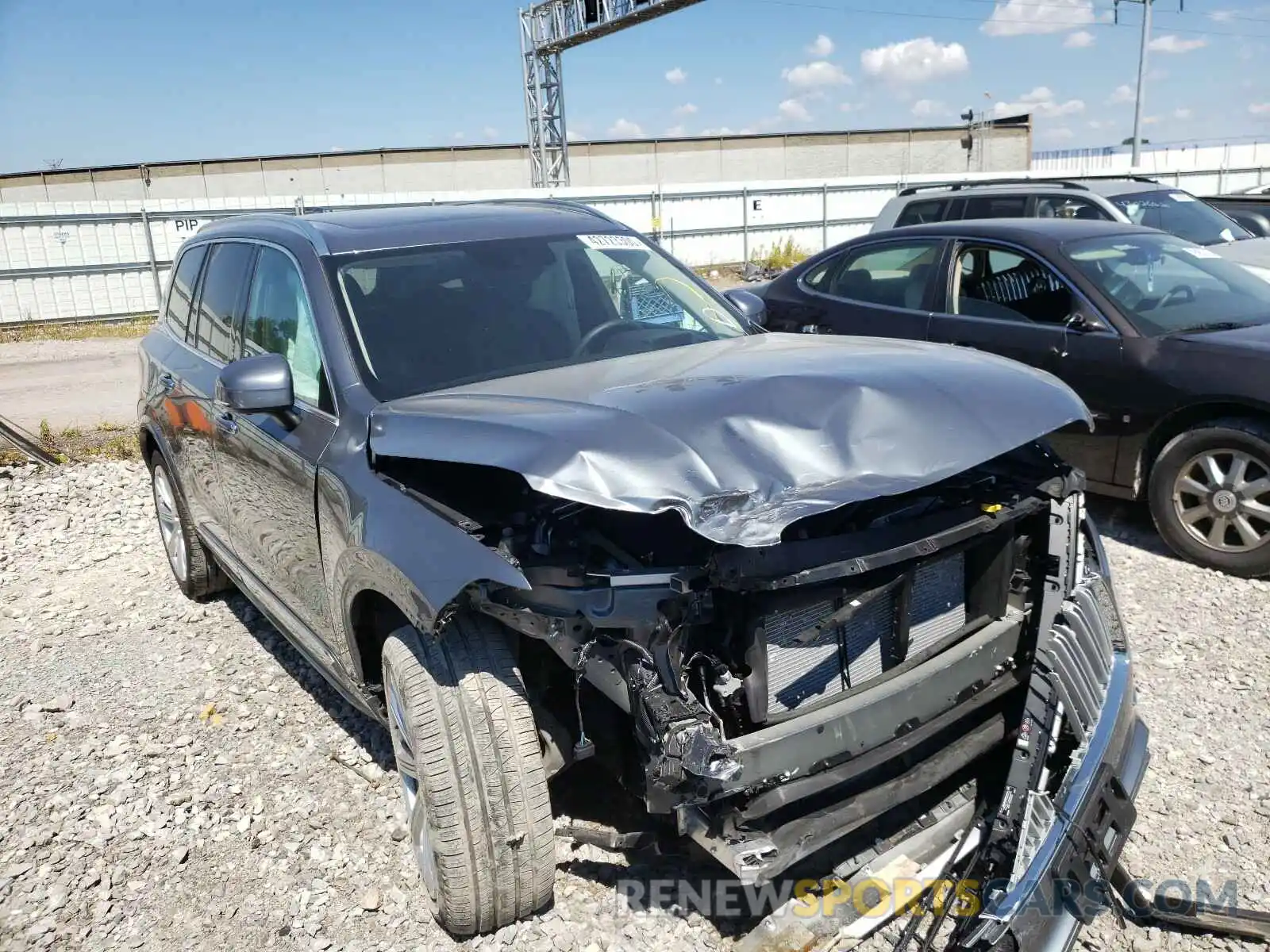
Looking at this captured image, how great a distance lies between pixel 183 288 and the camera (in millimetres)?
4730

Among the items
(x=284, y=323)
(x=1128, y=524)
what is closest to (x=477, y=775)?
(x=284, y=323)

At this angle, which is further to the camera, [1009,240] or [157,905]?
[1009,240]

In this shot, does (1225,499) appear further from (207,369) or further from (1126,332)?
(207,369)

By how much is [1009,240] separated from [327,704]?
4704 millimetres

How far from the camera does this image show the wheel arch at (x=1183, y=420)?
4.59 metres

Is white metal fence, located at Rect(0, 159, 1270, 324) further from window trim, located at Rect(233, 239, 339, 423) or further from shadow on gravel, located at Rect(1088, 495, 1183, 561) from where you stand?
shadow on gravel, located at Rect(1088, 495, 1183, 561)

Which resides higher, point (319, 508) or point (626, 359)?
point (626, 359)

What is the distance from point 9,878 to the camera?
3.02 m

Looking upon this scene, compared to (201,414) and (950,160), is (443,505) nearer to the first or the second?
(201,414)

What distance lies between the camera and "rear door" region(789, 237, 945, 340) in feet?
20.2

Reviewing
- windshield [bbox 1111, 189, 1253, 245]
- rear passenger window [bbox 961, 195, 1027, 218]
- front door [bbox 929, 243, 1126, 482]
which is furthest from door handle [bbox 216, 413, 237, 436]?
A: windshield [bbox 1111, 189, 1253, 245]

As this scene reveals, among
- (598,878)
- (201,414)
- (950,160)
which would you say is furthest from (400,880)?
(950,160)

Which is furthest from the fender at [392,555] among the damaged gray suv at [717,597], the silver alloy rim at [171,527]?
the silver alloy rim at [171,527]

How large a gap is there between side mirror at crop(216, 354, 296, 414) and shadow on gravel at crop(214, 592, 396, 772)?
1.15 meters
